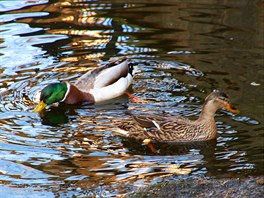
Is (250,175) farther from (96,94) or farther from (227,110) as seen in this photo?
(96,94)

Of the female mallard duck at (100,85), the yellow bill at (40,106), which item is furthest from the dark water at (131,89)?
the female mallard duck at (100,85)

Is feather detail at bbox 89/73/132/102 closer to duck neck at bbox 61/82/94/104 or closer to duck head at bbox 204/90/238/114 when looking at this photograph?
duck neck at bbox 61/82/94/104

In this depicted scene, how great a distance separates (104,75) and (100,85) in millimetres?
181

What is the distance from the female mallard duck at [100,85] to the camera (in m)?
11.5

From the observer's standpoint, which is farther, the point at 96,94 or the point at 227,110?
the point at 96,94

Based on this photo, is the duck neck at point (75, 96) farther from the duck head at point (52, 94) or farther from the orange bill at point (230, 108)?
the orange bill at point (230, 108)

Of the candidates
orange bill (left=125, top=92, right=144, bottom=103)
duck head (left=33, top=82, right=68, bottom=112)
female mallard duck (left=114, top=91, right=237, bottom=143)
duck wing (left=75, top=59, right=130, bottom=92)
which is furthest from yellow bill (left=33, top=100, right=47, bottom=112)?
female mallard duck (left=114, top=91, right=237, bottom=143)

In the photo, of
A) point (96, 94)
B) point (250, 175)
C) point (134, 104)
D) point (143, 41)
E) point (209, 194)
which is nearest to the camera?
point (209, 194)

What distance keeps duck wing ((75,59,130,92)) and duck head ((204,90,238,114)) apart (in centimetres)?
256

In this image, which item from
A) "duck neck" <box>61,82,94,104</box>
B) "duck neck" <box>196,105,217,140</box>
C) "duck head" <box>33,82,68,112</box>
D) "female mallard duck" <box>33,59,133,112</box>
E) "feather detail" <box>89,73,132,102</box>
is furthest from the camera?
"feather detail" <box>89,73,132,102</box>

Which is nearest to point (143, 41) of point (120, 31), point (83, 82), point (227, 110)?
point (120, 31)

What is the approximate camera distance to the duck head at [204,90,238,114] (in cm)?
966

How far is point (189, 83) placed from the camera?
11.5m

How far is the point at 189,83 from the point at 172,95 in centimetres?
56
